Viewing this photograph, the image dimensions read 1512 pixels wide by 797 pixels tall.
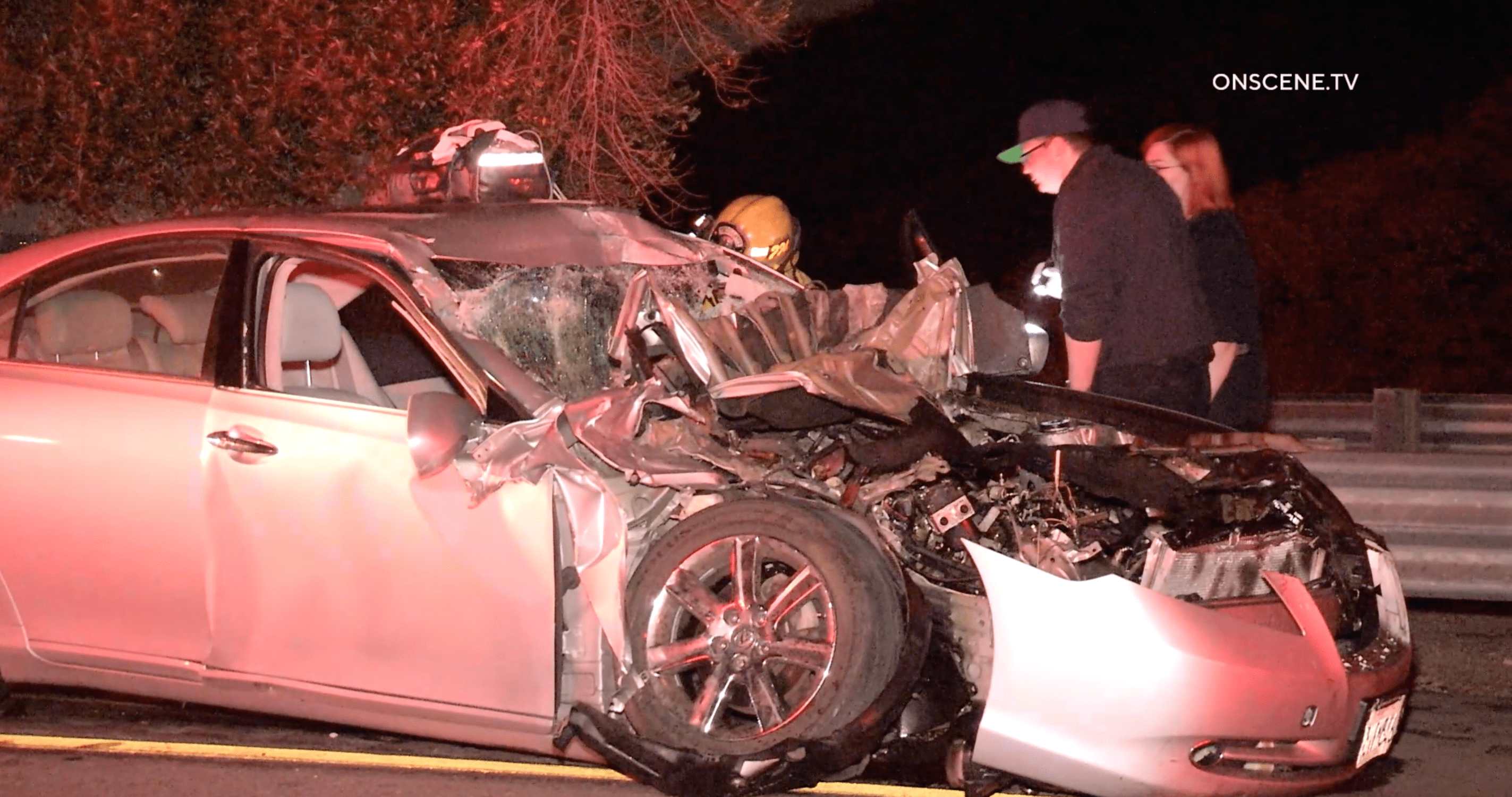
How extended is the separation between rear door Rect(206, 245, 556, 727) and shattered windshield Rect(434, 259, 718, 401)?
0.57ft

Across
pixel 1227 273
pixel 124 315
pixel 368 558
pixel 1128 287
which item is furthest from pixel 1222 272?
pixel 124 315

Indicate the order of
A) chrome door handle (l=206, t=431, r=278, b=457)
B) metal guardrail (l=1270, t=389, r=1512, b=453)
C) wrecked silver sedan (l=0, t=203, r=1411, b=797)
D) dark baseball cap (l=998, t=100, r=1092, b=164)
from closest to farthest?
wrecked silver sedan (l=0, t=203, r=1411, b=797), chrome door handle (l=206, t=431, r=278, b=457), dark baseball cap (l=998, t=100, r=1092, b=164), metal guardrail (l=1270, t=389, r=1512, b=453)

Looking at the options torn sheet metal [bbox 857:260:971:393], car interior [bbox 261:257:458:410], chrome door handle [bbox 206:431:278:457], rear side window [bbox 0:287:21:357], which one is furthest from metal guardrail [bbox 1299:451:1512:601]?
rear side window [bbox 0:287:21:357]

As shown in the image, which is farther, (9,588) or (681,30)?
(681,30)

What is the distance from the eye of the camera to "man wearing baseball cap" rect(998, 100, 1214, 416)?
5793mm

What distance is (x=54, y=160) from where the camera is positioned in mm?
10688

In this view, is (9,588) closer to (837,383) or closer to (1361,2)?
(837,383)

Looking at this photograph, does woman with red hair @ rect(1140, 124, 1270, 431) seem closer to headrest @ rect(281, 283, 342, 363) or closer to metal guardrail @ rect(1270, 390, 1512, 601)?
metal guardrail @ rect(1270, 390, 1512, 601)

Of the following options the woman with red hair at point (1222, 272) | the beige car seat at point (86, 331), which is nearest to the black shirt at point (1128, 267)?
the woman with red hair at point (1222, 272)

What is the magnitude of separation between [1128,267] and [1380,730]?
1.83m

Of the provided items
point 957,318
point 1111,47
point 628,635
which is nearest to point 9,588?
point 628,635

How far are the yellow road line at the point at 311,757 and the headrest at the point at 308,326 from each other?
1171mm

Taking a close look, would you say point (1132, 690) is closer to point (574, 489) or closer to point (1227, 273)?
point (574, 489)

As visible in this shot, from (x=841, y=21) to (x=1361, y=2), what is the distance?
8.62m
